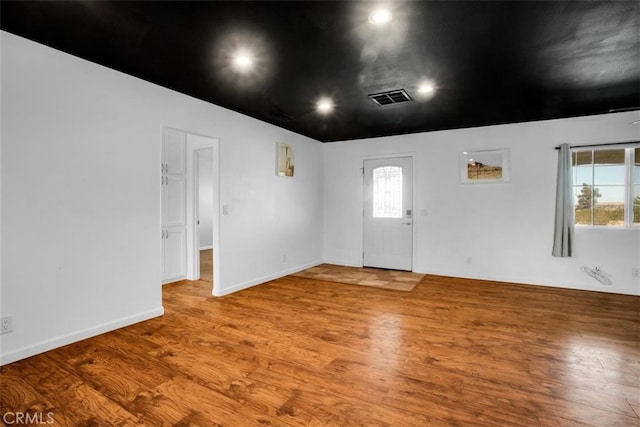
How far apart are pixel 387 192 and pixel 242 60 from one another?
3893 millimetres

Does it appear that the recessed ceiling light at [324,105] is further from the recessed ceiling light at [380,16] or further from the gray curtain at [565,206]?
the gray curtain at [565,206]

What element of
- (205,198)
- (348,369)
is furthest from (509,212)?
(205,198)

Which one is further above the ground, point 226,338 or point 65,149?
point 65,149

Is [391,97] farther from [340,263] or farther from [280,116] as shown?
[340,263]

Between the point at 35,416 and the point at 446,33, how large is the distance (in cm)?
366

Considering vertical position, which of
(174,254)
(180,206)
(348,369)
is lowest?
(348,369)

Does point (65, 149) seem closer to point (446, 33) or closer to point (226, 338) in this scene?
point (226, 338)

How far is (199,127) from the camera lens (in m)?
3.95

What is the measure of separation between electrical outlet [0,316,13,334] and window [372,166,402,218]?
16.9 feet

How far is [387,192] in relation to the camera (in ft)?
19.9

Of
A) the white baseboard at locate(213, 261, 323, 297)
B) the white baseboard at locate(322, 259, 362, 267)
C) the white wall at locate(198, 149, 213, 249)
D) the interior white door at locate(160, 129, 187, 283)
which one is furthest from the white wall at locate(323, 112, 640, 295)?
the white wall at locate(198, 149, 213, 249)

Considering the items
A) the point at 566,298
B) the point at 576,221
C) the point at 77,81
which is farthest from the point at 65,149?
the point at 576,221

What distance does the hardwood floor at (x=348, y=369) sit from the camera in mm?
1881

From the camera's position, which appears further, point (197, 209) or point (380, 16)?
point (197, 209)
